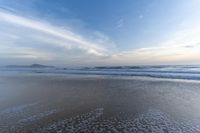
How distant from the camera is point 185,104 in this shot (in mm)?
8008

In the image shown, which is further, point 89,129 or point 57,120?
point 57,120

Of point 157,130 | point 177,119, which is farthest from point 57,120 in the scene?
point 177,119

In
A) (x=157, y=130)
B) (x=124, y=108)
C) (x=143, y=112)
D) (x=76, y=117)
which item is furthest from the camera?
(x=124, y=108)

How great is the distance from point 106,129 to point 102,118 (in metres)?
1.11

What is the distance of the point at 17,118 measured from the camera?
20.5 feet

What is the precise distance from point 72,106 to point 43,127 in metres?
2.81

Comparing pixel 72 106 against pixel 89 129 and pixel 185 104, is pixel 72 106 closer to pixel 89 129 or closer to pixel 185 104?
pixel 89 129

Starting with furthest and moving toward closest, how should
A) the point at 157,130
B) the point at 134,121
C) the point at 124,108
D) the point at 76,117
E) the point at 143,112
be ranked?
the point at 124,108 < the point at 143,112 < the point at 76,117 < the point at 134,121 < the point at 157,130

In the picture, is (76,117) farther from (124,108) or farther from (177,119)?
(177,119)

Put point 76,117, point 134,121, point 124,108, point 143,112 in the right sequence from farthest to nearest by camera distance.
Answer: point 124,108 < point 143,112 < point 76,117 < point 134,121

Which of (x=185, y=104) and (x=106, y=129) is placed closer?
(x=106, y=129)

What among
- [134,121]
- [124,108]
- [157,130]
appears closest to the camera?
[157,130]

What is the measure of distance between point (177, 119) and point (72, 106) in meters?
5.50

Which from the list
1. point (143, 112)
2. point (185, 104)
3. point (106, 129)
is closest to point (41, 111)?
point (106, 129)
